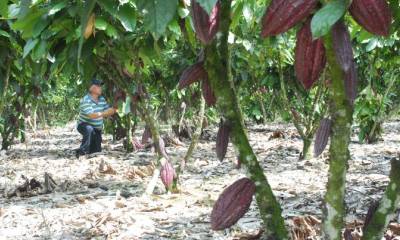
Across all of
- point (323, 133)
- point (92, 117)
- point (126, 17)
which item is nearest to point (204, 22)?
point (323, 133)

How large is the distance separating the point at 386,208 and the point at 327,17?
462mm

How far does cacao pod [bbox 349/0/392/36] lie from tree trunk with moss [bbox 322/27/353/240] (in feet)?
0.28

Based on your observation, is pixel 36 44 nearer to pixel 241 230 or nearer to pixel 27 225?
pixel 27 225

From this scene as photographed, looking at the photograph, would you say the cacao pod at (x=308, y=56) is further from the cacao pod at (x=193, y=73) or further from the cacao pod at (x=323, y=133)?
the cacao pod at (x=193, y=73)

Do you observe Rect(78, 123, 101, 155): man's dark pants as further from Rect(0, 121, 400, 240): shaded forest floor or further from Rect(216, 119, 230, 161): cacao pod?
Rect(216, 119, 230, 161): cacao pod

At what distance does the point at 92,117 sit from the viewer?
4609mm

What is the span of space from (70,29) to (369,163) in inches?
94.7

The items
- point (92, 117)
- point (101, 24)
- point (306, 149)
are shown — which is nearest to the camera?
point (101, 24)

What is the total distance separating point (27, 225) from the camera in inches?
83.7

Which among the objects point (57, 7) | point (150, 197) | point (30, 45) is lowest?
point (150, 197)

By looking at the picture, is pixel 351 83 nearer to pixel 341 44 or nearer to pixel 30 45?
pixel 341 44

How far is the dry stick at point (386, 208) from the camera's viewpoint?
907mm

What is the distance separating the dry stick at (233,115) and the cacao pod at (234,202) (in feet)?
0.07

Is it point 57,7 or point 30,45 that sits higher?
point 57,7
